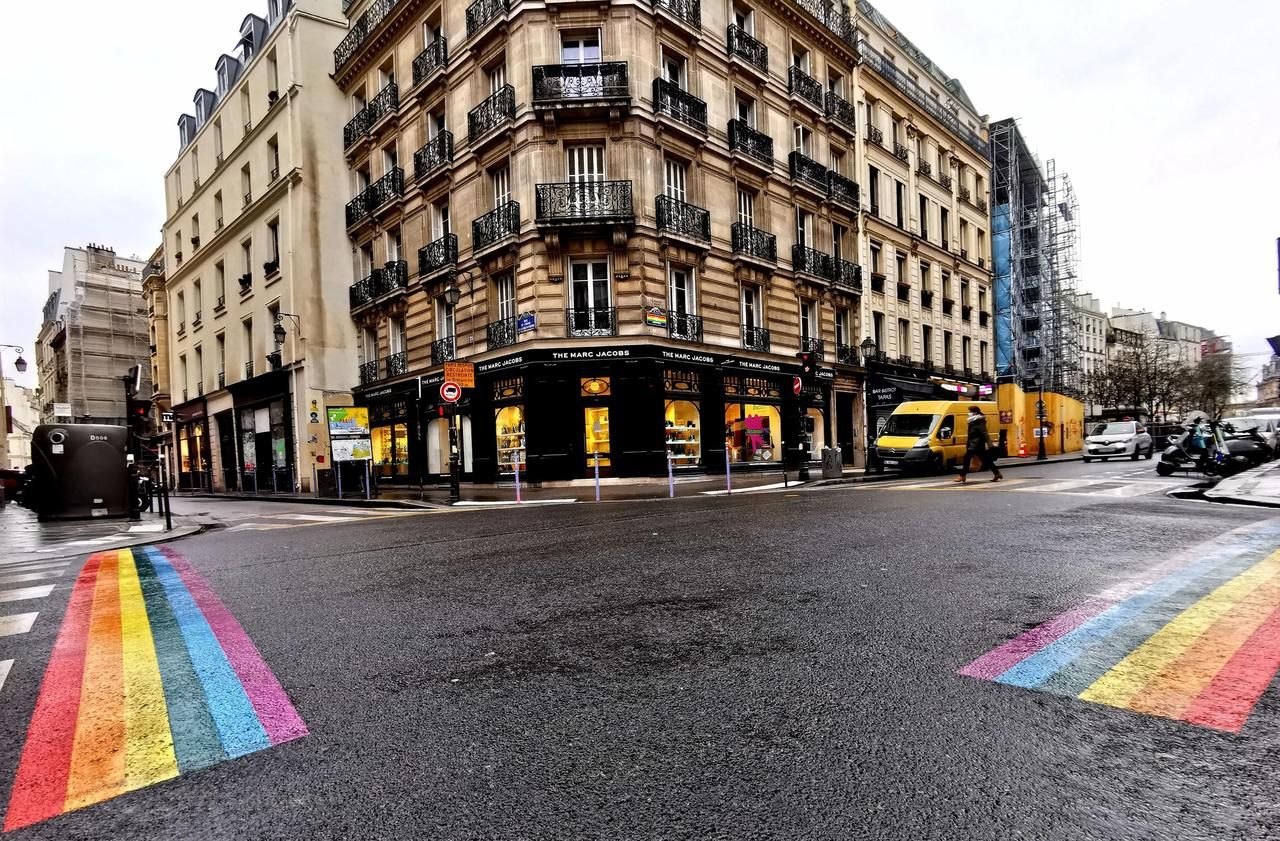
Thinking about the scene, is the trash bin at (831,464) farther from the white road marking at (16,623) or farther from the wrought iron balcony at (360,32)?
the wrought iron balcony at (360,32)

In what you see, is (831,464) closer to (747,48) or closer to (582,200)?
(582,200)

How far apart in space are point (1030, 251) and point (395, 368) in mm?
41492

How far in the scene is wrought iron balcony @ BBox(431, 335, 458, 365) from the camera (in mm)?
21578

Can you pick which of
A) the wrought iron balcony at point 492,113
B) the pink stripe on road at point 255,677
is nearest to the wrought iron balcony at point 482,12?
the wrought iron balcony at point 492,113

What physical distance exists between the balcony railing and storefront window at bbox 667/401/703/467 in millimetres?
8755

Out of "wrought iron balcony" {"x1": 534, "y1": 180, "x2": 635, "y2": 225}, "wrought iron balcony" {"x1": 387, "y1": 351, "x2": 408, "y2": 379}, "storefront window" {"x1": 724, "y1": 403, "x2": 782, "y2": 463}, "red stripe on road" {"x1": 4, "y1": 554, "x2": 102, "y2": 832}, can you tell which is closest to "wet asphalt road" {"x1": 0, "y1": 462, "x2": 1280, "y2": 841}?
"red stripe on road" {"x1": 4, "y1": 554, "x2": 102, "y2": 832}

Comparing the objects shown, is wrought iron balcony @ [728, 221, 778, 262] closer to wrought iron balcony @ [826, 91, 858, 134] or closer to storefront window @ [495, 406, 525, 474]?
wrought iron balcony @ [826, 91, 858, 134]

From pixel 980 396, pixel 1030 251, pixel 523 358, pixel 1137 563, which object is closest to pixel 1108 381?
pixel 1030 251

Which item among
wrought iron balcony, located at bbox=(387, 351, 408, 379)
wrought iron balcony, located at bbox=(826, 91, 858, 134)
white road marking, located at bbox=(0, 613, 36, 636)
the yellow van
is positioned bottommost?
white road marking, located at bbox=(0, 613, 36, 636)

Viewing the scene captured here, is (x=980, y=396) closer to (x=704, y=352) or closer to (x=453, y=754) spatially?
(x=704, y=352)

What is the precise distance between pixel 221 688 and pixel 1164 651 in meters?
4.66

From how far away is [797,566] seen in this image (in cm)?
547

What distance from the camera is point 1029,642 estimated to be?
3.38 m

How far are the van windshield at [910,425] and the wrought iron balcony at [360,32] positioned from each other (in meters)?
22.9
